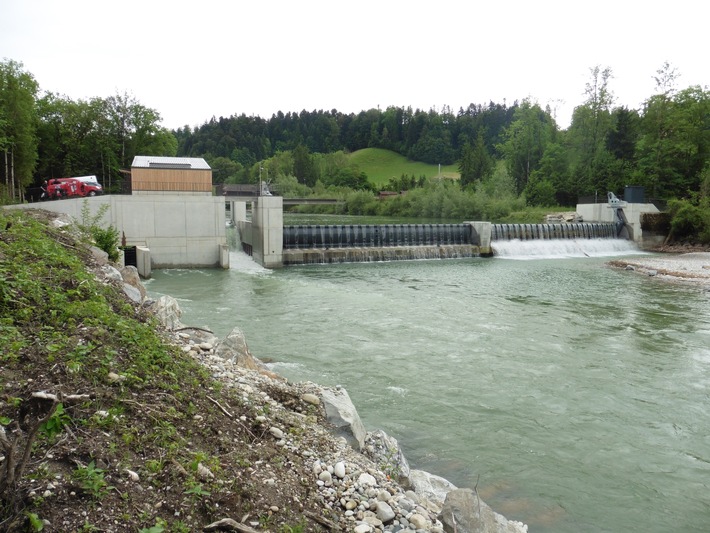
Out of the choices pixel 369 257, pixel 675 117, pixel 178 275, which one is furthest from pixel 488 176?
pixel 178 275

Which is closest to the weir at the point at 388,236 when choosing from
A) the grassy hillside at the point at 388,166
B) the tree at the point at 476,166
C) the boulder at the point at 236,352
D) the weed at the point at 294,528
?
the boulder at the point at 236,352

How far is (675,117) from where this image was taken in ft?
153

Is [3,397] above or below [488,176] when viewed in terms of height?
below

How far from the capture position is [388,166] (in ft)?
488

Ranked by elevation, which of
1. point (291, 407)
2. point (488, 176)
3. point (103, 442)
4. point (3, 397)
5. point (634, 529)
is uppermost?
point (488, 176)

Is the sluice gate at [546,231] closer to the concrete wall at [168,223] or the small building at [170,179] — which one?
the concrete wall at [168,223]

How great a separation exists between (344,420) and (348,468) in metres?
1.01

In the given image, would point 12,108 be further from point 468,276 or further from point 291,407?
point 291,407

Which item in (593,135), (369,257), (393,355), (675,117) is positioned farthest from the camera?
(593,135)

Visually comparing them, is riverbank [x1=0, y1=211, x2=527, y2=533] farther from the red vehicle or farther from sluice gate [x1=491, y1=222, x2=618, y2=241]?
sluice gate [x1=491, y1=222, x2=618, y2=241]

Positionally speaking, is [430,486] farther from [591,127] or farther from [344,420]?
[591,127]

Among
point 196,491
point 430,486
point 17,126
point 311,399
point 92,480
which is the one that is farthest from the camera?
point 17,126

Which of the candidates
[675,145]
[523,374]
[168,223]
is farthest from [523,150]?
[523,374]

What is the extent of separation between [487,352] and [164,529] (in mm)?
8983
